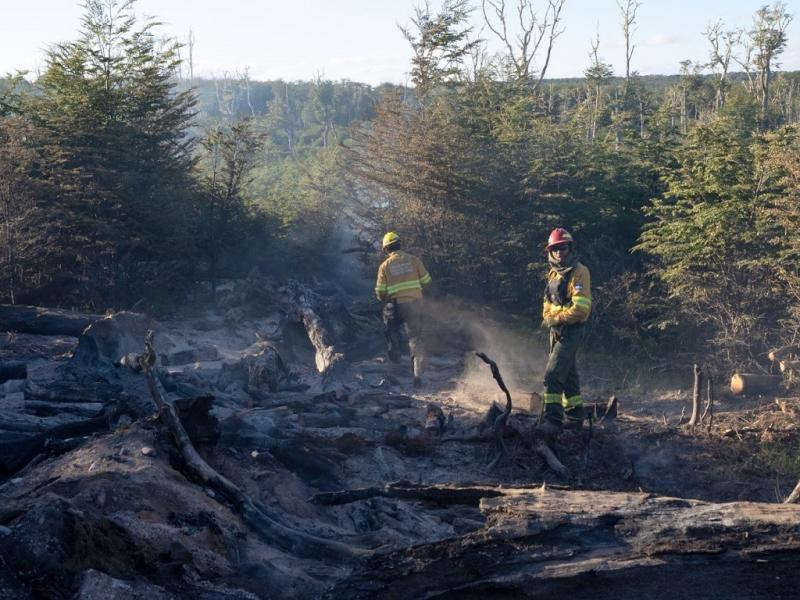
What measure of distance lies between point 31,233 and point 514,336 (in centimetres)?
790

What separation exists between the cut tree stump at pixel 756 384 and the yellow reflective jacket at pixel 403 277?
14.0 ft

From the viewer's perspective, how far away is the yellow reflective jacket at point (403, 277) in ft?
38.8

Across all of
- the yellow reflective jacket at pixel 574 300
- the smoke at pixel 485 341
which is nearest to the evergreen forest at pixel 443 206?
the smoke at pixel 485 341

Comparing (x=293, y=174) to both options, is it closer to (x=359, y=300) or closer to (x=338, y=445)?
(x=359, y=300)

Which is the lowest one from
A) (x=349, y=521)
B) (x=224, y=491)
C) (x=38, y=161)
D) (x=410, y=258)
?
(x=349, y=521)

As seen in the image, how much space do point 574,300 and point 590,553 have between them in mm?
4304

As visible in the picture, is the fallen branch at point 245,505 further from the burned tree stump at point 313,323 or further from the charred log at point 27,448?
the burned tree stump at point 313,323

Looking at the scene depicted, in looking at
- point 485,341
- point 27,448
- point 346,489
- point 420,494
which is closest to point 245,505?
point 420,494

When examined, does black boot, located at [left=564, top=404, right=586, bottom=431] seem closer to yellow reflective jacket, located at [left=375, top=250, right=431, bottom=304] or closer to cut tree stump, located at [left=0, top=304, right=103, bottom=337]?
yellow reflective jacket, located at [left=375, top=250, right=431, bottom=304]

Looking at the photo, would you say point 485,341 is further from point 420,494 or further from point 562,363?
point 420,494

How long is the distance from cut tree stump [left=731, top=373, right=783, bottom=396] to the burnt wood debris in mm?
36

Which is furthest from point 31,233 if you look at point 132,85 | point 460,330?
point 460,330

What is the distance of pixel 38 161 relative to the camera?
A: 45.3 feet

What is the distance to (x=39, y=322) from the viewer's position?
11945 millimetres
